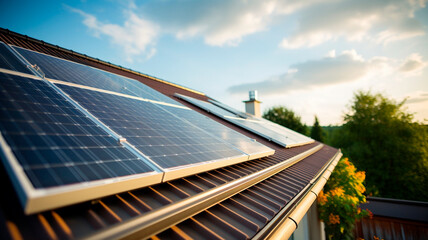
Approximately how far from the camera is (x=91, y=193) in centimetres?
178

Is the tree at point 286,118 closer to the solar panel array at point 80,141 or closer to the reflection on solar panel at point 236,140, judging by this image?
the reflection on solar panel at point 236,140

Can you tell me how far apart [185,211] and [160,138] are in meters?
1.67

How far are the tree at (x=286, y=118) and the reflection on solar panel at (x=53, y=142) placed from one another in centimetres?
6314

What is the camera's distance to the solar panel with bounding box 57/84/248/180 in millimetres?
3047

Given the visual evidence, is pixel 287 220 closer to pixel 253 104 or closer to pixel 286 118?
pixel 253 104

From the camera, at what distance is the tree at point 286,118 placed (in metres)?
60.5

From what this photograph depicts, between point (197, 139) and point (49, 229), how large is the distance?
10.4 feet

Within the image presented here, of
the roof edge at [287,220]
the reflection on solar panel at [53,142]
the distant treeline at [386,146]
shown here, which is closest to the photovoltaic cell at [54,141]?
the reflection on solar panel at [53,142]

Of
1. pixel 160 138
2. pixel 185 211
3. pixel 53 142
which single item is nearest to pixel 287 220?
pixel 185 211

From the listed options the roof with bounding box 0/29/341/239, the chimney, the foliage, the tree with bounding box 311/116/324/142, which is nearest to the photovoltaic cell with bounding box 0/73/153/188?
the roof with bounding box 0/29/341/239

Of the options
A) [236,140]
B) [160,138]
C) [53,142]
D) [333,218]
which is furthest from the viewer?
[333,218]

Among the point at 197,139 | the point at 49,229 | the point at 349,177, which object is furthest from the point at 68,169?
the point at 349,177

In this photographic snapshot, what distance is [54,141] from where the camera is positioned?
2.11 meters

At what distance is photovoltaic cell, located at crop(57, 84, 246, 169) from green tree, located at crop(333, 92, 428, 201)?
123 ft
